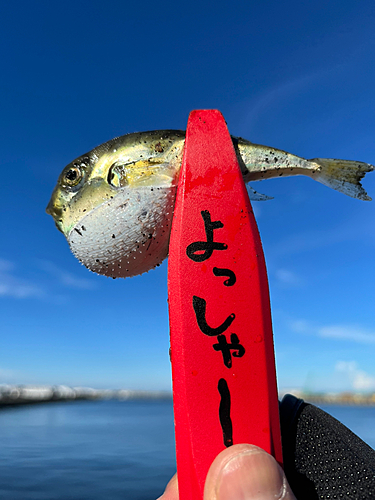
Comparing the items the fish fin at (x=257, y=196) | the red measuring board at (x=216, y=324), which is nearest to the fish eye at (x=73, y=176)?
the red measuring board at (x=216, y=324)

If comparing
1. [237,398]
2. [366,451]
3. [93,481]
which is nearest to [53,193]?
[237,398]

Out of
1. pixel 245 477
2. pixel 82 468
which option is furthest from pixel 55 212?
pixel 82 468

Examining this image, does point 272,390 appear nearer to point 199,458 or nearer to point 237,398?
point 237,398

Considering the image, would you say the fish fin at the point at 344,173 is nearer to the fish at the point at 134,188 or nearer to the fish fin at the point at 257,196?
the fish at the point at 134,188

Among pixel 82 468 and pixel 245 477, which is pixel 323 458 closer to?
pixel 245 477

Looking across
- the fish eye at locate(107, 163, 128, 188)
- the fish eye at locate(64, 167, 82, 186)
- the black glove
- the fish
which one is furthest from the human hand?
the fish eye at locate(64, 167, 82, 186)

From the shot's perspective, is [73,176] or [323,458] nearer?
[323,458]

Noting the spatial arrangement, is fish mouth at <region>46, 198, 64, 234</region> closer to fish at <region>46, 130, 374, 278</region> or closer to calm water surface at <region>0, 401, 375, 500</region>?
fish at <region>46, 130, 374, 278</region>
